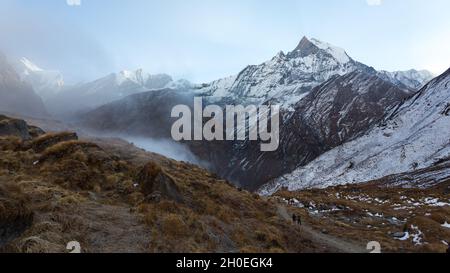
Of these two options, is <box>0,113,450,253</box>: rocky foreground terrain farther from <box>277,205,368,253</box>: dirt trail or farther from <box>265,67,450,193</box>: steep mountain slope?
<box>265,67,450,193</box>: steep mountain slope

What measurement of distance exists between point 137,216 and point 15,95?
577ft

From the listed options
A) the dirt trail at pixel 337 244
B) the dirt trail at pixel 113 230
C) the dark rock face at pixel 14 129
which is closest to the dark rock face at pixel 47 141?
the dark rock face at pixel 14 129

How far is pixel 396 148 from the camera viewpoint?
97.9m

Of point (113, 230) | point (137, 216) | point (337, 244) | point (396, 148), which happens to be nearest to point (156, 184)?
point (137, 216)

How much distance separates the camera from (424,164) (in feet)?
278

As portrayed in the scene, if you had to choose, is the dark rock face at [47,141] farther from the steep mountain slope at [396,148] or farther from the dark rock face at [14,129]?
the steep mountain slope at [396,148]

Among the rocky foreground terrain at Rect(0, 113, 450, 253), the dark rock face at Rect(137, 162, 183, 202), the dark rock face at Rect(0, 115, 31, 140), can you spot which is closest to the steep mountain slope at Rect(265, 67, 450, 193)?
the rocky foreground terrain at Rect(0, 113, 450, 253)

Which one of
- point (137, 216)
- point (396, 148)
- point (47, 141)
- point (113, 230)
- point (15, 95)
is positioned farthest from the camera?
point (15, 95)

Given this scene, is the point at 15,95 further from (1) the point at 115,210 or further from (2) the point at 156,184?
(1) the point at 115,210

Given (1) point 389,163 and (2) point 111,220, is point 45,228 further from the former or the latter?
(1) point 389,163

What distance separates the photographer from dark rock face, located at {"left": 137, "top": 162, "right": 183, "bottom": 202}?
19562mm

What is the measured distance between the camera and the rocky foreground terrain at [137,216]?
13.5 metres

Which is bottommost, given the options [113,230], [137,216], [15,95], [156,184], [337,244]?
[337,244]

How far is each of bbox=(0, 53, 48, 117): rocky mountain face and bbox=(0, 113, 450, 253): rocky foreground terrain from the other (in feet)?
483
